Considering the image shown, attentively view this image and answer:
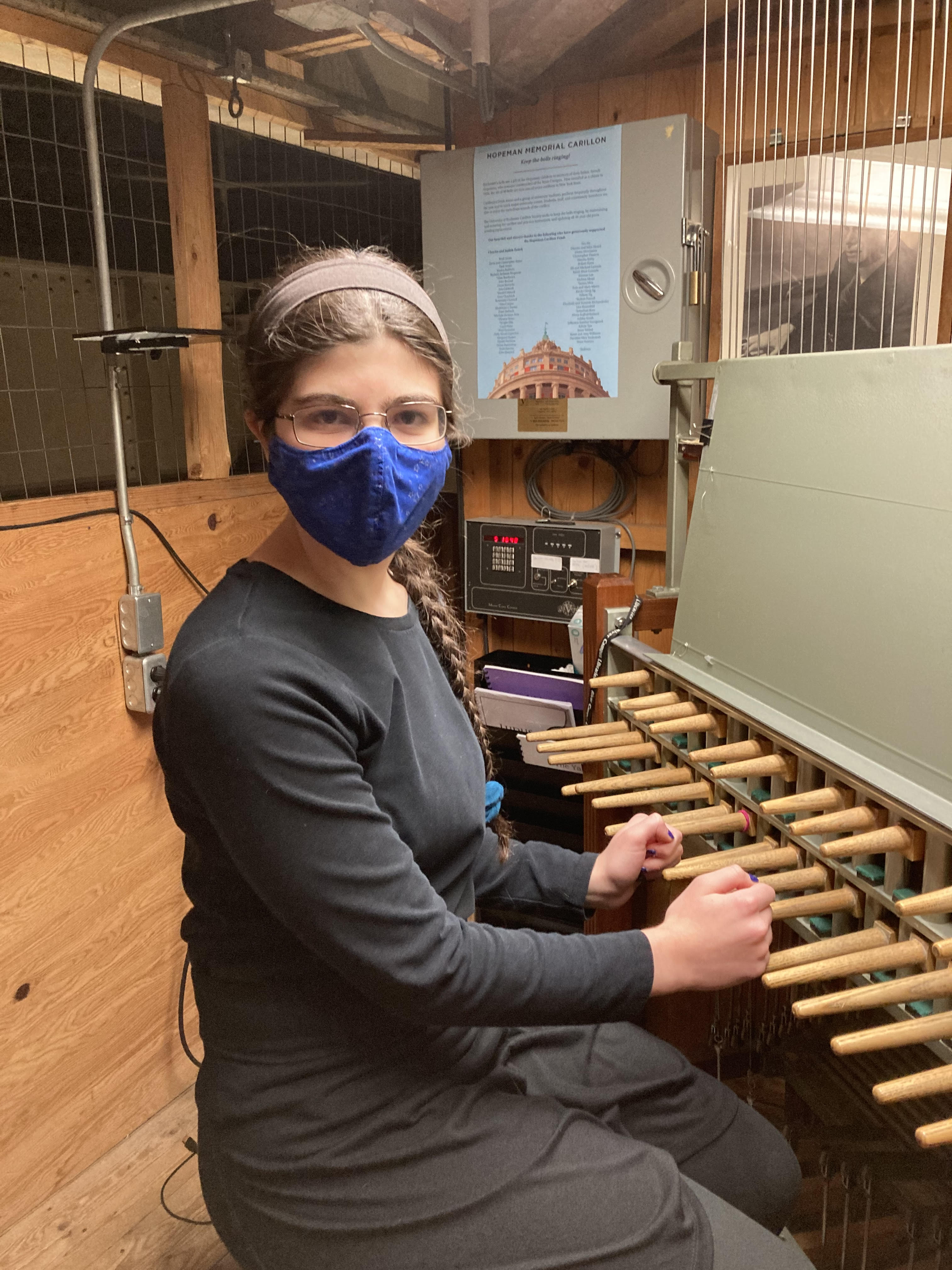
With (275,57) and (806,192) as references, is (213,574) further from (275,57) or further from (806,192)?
(806,192)

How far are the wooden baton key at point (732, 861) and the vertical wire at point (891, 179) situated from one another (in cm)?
80

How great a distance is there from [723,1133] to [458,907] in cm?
40

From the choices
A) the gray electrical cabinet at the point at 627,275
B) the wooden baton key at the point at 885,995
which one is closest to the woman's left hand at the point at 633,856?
the wooden baton key at the point at 885,995

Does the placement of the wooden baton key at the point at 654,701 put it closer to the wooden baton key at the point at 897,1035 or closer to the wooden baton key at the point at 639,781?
the wooden baton key at the point at 639,781

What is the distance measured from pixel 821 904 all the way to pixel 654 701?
390 millimetres

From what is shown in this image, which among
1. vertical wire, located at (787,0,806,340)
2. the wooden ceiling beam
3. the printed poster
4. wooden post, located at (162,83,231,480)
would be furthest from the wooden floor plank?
the wooden ceiling beam

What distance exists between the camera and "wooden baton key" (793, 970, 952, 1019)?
30.1 inches

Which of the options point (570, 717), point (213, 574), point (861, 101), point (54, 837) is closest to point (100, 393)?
point (213, 574)

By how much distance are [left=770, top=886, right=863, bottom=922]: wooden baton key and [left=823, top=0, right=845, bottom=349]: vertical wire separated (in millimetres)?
1028

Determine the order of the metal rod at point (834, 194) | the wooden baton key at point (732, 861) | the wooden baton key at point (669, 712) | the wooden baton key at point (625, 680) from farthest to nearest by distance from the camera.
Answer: the metal rod at point (834, 194), the wooden baton key at point (625, 680), the wooden baton key at point (669, 712), the wooden baton key at point (732, 861)

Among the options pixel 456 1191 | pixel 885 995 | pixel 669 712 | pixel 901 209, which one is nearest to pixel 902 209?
pixel 901 209

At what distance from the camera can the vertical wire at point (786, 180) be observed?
1613 mm

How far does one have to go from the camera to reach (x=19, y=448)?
5.13 feet

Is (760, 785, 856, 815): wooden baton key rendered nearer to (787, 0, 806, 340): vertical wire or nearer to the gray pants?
the gray pants
